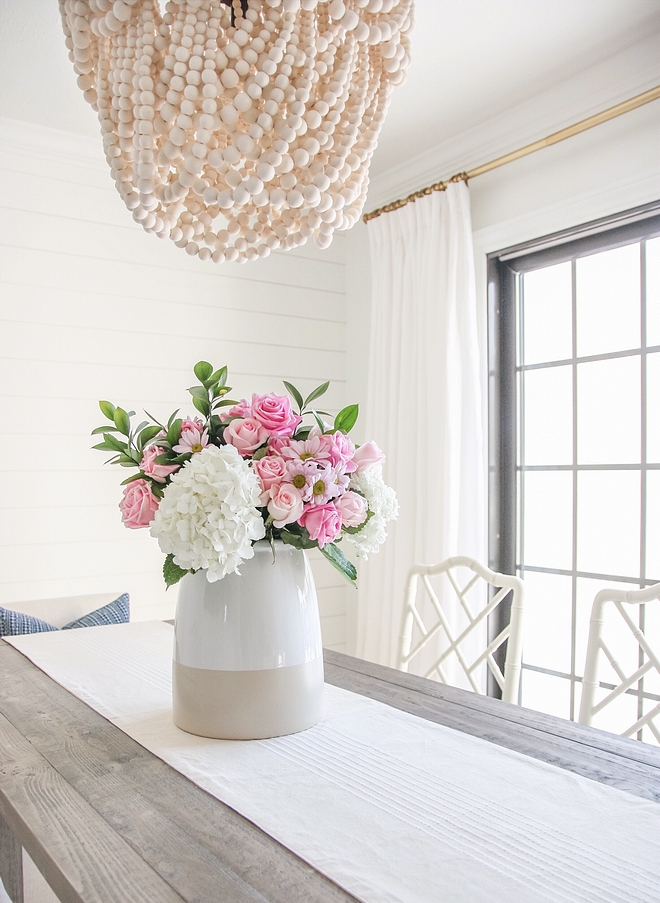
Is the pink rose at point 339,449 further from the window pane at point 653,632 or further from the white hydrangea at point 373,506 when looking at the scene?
the window pane at point 653,632

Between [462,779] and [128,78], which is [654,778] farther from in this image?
[128,78]

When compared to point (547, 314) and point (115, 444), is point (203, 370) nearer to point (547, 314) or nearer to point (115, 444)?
point (115, 444)

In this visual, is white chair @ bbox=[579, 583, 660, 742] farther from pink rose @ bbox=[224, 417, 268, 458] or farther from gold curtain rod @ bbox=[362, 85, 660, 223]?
gold curtain rod @ bbox=[362, 85, 660, 223]

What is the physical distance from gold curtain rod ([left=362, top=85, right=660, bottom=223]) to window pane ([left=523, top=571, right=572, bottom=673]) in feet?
4.83

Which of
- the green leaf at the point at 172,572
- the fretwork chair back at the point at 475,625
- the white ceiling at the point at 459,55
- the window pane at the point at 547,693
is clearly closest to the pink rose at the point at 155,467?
the green leaf at the point at 172,572

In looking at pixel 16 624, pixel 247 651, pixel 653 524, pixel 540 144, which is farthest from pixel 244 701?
pixel 540 144

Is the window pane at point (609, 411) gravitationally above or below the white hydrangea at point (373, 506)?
above

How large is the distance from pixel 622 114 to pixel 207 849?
7.63ft

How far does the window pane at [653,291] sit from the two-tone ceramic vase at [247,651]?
175 centimetres

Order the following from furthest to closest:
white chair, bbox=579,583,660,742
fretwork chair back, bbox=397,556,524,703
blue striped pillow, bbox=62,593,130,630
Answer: blue striped pillow, bbox=62,593,130,630, fretwork chair back, bbox=397,556,524,703, white chair, bbox=579,583,660,742

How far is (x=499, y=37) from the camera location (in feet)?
7.34

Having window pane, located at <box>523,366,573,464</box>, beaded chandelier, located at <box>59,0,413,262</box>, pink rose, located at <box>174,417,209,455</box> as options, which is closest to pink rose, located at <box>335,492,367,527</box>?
pink rose, located at <box>174,417,209,455</box>

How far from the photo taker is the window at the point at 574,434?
2441 mm

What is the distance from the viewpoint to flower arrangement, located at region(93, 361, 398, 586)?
40.4 inches
